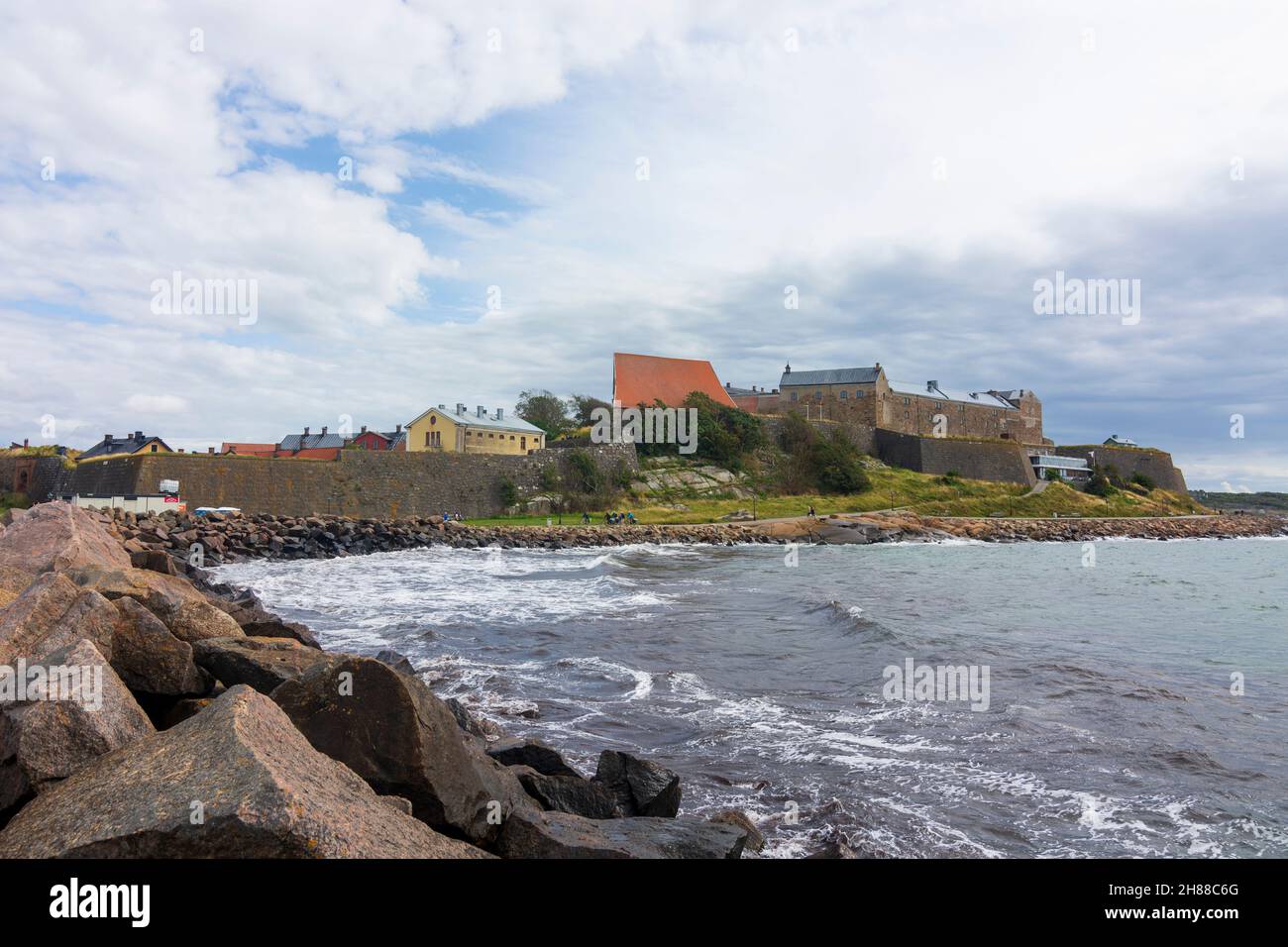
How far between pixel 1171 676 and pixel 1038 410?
9236 centimetres

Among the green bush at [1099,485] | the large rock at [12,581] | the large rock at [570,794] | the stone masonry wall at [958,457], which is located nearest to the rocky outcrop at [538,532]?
the green bush at [1099,485]

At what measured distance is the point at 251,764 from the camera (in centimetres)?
365

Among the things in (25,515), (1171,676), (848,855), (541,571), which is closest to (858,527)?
(541,571)

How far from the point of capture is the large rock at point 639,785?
6.24m

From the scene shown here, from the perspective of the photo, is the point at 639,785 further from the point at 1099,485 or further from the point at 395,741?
the point at 1099,485

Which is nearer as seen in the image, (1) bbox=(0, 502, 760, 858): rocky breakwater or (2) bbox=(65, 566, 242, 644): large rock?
(1) bbox=(0, 502, 760, 858): rocky breakwater

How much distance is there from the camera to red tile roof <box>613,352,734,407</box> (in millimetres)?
69000

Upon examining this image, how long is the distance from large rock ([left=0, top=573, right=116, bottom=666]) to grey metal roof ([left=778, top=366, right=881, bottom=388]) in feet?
263

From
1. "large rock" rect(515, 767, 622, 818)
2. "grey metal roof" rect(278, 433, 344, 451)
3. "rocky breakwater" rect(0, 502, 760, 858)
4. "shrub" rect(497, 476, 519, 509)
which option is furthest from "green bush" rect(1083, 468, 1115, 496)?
"large rock" rect(515, 767, 622, 818)

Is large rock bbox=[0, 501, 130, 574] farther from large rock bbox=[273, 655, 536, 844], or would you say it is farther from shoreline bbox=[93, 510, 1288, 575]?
large rock bbox=[273, 655, 536, 844]

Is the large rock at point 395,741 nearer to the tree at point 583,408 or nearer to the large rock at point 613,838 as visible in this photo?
the large rock at point 613,838
